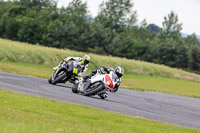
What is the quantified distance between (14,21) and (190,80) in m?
45.8

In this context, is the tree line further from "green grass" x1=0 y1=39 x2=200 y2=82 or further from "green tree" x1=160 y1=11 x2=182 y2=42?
"green grass" x1=0 y1=39 x2=200 y2=82

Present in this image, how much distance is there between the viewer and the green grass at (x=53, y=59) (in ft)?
129

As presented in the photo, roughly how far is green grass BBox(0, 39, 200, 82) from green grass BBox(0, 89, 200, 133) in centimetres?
2613

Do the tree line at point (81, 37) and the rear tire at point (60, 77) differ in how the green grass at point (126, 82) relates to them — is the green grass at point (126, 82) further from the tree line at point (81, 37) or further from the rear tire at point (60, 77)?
the tree line at point (81, 37)

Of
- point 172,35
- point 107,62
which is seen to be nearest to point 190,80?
point 107,62

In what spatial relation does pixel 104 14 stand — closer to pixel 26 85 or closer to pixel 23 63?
pixel 23 63

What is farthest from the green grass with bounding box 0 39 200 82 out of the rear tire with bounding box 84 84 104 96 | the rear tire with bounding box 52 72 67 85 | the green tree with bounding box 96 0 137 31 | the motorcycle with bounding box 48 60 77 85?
the green tree with bounding box 96 0 137 31

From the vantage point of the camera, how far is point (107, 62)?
49438 millimetres

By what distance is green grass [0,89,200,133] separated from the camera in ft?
28.7

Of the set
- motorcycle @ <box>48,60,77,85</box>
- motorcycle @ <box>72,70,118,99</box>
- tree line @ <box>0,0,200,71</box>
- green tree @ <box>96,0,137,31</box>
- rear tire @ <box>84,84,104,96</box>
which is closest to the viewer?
motorcycle @ <box>72,70,118,99</box>

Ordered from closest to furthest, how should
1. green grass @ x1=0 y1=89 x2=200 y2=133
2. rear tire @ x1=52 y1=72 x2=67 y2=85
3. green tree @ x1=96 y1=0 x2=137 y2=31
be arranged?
green grass @ x1=0 y1=89 x2=200 y2=133
rear tire @ x1=52 y1=72 x2=67 y2=85
green tree @ x1=96 y1=0 x2=137 y2=31

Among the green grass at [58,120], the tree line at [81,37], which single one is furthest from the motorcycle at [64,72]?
the tree line at [81,37]

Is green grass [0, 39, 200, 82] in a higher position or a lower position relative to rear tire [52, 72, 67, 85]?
lower

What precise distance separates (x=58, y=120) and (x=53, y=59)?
33.6m
